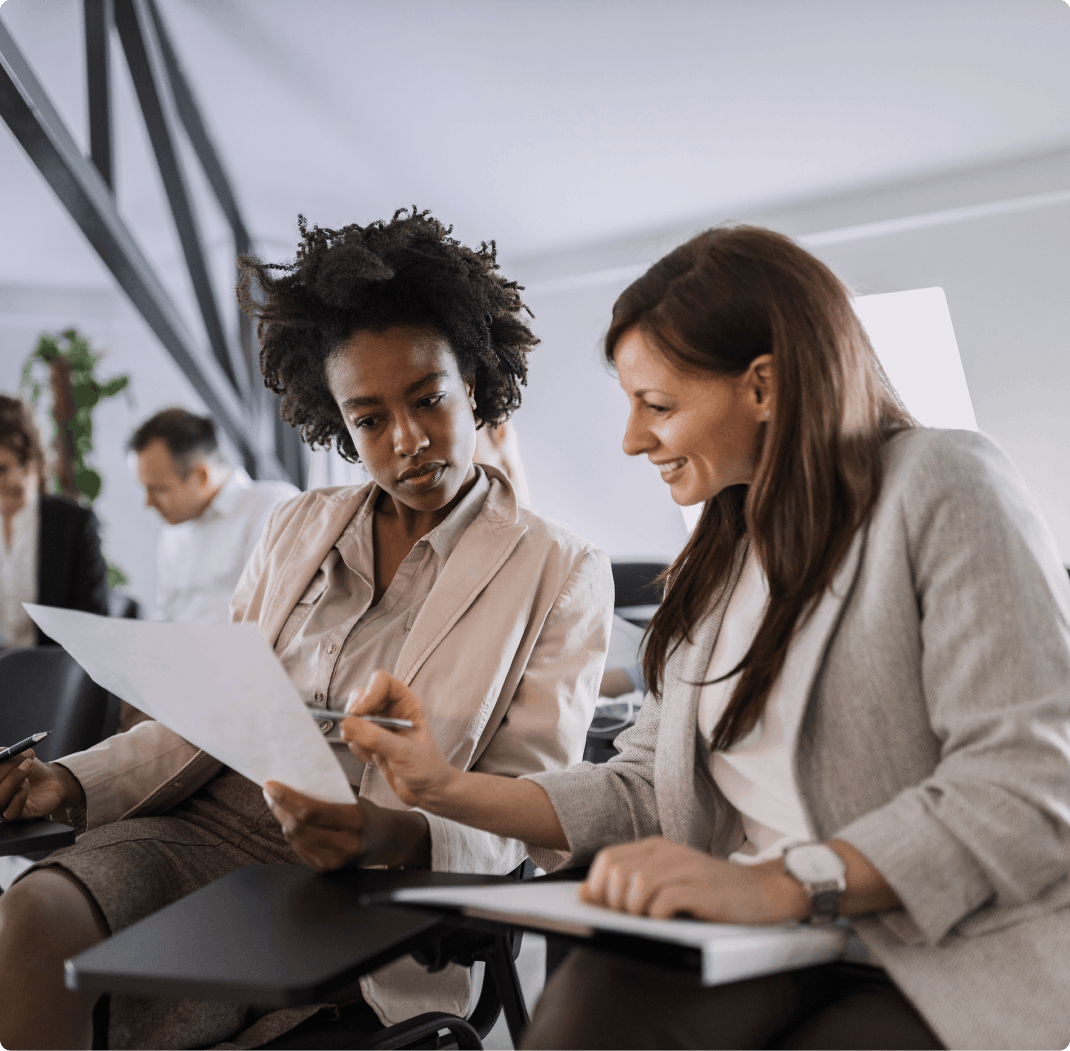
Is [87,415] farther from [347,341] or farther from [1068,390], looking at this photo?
[1068,390]

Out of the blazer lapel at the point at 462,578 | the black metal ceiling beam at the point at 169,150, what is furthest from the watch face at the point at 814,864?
the black metal ceiling beam at the point at 169,150

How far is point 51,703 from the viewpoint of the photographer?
1.87 meters

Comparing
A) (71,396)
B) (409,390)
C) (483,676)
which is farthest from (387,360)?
(71,396)

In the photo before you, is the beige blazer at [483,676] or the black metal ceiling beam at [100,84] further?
the black metal ceiling beam at [100,84]

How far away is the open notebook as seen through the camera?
2.06ft

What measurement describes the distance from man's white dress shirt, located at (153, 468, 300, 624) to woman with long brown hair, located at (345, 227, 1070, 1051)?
2867mm

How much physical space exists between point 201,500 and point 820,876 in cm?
350

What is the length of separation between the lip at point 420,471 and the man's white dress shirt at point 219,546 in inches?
94.3

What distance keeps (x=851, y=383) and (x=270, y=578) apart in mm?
1010

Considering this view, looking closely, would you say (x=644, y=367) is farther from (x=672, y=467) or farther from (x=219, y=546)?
(x=219, y=546)

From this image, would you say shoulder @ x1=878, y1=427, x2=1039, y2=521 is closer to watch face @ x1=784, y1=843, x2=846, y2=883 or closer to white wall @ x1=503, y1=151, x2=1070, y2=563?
watch face @ x1=784, y1=843, x2=846, y2=883

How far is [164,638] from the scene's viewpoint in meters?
0.97

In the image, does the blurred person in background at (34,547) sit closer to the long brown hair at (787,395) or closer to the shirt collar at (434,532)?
the shirt collar at (434,532)

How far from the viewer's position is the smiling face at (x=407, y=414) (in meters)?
1.46
